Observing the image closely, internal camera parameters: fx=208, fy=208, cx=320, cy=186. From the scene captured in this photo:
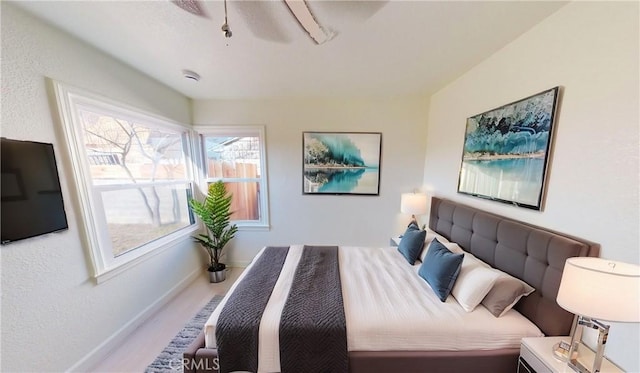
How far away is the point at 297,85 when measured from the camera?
2400 mm

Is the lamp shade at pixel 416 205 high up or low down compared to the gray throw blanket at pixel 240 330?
up

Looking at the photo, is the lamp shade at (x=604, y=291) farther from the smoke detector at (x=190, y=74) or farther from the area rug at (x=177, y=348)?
the smoke detector at (x=190, y=74)

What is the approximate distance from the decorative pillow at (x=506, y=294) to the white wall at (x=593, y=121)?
337mm

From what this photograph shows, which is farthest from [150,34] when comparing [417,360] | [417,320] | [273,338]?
[417,360]

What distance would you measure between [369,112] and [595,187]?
2.20 meters

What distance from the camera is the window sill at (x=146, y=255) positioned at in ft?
5.47

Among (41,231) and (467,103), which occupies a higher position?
(467,103)

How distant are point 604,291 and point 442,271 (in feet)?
2.53

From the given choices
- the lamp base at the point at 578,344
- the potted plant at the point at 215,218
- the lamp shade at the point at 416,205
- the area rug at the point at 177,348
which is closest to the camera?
the lamp base at the point at 578,344

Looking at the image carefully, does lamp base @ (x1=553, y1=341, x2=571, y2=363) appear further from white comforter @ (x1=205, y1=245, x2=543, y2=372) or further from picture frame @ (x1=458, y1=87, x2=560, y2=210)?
picture frame @ (x1=458, y1=87, x2=560, y2=210)

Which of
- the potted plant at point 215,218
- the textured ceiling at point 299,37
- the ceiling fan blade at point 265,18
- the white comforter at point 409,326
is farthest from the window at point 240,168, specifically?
the white comforter at point 409,326

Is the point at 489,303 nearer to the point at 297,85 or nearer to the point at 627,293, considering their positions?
the point at 627,293

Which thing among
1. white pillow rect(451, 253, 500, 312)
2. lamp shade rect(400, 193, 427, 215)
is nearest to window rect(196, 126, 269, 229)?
lamp shade rect(400, 193, 427, 215)

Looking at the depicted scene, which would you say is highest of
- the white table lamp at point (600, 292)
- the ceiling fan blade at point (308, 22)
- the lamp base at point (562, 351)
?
the ceiling fan blade at point (308, 22)
